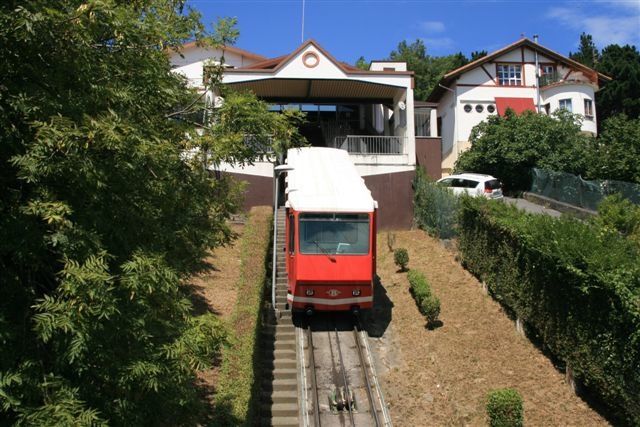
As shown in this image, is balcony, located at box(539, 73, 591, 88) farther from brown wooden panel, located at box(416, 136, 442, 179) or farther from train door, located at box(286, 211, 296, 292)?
train door, located at box(286, 211, 296, 292)

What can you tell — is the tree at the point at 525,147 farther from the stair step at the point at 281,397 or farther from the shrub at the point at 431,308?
the stair step at the point at 281,397

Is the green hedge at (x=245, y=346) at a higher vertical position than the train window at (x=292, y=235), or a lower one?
lower

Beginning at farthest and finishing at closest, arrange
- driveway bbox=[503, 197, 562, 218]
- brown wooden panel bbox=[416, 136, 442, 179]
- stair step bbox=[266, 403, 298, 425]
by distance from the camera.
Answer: driveway bbox=[503, 197, 562, 218] < brown wooden panel bbox=[416, 136, 442, 179] < stair step bbox=[266, 403, 298, 425]

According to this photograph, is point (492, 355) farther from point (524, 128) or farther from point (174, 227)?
point (524, 128)

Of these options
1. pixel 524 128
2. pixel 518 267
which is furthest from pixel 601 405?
pixel 524 128

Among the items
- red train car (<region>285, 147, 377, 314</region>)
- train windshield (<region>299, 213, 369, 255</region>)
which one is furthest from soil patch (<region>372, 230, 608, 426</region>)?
train windshield (<region>299, 213, 369, 255</region>)

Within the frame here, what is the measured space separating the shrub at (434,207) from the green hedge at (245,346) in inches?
259

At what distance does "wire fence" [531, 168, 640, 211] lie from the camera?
2506cm

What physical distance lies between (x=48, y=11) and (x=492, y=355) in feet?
39.7

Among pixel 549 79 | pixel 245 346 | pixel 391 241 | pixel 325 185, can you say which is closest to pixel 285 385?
pixel 245 346

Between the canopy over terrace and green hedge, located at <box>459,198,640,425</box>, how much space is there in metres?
10.8

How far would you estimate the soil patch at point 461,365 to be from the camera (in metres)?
11.6

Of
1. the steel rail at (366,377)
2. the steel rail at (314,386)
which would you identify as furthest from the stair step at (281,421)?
the steel rail at (366,377)

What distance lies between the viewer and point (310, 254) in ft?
47.9
